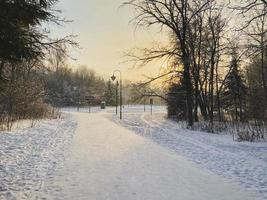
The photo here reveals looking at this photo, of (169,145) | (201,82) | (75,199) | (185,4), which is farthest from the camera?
(201,82)

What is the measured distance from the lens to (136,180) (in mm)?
9594

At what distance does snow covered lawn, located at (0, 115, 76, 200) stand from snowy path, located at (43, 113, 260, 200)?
378mm

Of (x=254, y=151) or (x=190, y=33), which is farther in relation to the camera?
(x=190, y=33)

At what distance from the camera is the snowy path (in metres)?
8.16

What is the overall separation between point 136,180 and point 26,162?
421cm

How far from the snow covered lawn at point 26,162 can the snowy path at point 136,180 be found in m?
0.38

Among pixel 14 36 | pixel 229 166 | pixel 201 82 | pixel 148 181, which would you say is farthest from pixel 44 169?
pixel 201 82

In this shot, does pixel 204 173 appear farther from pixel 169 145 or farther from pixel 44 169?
pixel 169 145

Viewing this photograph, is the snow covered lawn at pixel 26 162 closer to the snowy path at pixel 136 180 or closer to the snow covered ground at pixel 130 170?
the snow covered ground at pixel 130 170

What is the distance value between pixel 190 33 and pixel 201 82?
6536 mm

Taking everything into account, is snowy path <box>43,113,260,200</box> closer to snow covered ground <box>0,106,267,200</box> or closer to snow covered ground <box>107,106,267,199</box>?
snow covered ground <box>0,106,267,200</box>

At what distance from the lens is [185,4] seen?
2902cm

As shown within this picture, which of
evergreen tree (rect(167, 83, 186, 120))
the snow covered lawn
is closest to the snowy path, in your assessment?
the snow covered lawn

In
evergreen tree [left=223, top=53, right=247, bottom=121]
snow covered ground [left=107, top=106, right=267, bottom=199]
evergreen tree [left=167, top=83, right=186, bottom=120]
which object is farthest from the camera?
evergreen tree [left=223, top=53, right=247, bottom=121]
